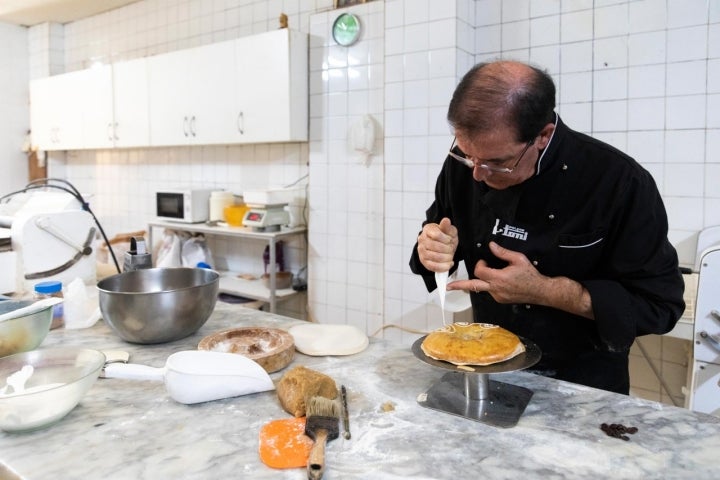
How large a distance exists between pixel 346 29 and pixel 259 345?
8.07 ft

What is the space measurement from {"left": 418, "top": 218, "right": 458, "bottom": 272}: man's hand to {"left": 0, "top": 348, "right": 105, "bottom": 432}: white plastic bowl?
2.77ft

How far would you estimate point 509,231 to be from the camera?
5.21ft

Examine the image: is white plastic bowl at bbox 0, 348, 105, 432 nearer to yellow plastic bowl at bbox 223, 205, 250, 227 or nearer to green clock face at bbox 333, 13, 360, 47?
yellow plastic bowl at bbox 223, 205, 250, 227

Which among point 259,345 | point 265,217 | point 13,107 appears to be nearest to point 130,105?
point 265,217

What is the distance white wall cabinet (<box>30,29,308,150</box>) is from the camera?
3.44 meters

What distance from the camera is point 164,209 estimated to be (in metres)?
4.08

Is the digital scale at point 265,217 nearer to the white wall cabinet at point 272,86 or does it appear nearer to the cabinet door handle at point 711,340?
the white wall cabinet at point 272,86

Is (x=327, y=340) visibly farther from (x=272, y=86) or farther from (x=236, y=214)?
(x=236, y=214)

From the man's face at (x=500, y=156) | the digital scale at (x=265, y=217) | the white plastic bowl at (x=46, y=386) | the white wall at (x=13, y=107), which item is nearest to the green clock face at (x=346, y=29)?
the digital scale at (x=265, y=217)

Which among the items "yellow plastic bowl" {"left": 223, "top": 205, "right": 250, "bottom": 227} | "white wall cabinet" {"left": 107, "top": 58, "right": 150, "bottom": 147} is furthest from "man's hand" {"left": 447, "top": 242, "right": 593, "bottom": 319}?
"white wall cabinet" {"left": 107, "top": 58, "right": 150, "bottom": 147}

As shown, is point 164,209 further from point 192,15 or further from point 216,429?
point 216,429

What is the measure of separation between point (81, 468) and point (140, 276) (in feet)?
2.98

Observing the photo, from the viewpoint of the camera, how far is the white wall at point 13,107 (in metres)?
5.22

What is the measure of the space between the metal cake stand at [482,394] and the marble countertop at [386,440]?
0.08ft
